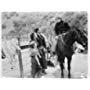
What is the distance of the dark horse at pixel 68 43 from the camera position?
309cm

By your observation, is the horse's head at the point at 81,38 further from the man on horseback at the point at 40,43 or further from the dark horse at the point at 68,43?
the man on horseback at the point at 40,43

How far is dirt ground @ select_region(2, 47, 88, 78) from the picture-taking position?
10.1 feet

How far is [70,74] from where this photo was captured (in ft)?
10.3

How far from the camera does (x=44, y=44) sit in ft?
10.5

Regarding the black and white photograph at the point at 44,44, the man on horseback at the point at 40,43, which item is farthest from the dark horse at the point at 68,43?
the man on horseback at the point at 40,43

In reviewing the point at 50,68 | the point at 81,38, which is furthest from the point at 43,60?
the point at 81,38

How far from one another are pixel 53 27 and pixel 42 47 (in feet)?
0.96

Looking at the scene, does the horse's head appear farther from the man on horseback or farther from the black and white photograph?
the man on horseback

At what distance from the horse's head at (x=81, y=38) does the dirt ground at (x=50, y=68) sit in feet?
0.46

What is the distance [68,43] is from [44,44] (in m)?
0.31

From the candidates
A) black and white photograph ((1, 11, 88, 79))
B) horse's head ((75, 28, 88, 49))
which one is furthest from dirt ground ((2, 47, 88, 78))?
horse's head ((75, 28, 88, 49))

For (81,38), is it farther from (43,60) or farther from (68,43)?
(43,60)
